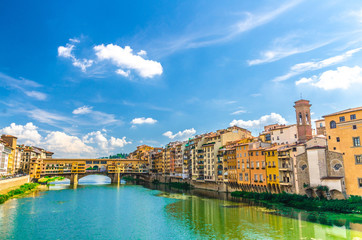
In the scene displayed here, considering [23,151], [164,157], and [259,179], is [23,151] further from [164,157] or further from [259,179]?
[259,179]

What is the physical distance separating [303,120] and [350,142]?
13.0m

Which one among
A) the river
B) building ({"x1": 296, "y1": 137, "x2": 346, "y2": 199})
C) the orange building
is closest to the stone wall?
building ({"x1": 296, "y1": 137, "x2": 346, "y2": 199})

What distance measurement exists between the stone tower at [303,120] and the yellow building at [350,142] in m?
10.1

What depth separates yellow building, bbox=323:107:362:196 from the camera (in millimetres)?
32469

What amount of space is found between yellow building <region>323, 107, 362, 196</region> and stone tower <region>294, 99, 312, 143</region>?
33.2ft

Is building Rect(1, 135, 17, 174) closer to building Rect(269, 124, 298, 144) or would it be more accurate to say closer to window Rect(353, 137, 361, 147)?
building Rect(269, 124, 298, 144)

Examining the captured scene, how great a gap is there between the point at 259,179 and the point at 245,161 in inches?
196

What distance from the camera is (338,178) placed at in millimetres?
33438

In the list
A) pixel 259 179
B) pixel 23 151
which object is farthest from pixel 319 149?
pixel 23 151

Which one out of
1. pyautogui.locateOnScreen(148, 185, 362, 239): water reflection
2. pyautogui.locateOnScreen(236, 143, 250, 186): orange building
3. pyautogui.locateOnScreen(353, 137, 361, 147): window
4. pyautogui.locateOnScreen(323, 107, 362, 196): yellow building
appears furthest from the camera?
pyautogui.locateOnScreen(236, 143, 250, 186): orange building

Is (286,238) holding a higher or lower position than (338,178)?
lower

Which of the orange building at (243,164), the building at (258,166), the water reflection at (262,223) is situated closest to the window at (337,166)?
the water reflection at (262,223)

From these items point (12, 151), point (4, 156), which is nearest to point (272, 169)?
point (4, 156)

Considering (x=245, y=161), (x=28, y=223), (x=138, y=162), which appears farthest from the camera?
(x=138, y=162)
